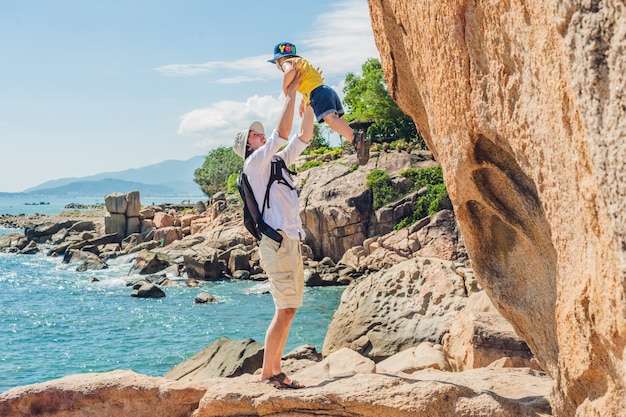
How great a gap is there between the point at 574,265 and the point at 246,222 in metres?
3.14

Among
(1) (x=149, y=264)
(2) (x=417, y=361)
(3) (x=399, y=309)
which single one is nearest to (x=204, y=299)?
(1) (x=149, y=264)

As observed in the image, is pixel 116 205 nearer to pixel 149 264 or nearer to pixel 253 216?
pixel 149 264

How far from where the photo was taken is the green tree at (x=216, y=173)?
270ft

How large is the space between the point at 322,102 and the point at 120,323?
2416 cm

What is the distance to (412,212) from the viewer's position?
38594mm

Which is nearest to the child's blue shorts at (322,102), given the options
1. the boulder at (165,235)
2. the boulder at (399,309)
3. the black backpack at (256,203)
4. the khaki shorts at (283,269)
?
the black backpack at (256,203)

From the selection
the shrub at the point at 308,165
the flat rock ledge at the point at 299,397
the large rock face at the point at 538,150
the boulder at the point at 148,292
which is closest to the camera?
the large rock face at the point at 538,150

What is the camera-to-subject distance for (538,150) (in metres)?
4.58

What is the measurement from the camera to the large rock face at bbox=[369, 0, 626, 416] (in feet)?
11.3

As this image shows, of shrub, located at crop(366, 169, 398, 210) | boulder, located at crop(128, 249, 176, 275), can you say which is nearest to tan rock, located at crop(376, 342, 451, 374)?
shrub, located at crop(366, 169, 398, 210)

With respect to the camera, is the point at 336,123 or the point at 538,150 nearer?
the point at 538,150

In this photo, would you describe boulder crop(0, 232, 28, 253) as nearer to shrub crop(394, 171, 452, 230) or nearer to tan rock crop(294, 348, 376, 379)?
shrub crop(394, 171, 452, 230)

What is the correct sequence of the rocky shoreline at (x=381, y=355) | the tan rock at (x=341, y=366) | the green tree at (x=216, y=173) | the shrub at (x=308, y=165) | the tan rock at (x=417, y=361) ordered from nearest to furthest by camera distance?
the rocky shoreline at (x=381, y=355) → the tan rock at (x=341, y=366) → the tan rock at (x=417, y=361) → the shrub at (x=308, y=165) → the green tree at (x=216, y=173)

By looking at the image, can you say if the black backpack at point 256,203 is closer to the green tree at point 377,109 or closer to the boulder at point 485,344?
the boulder at point 485,344
